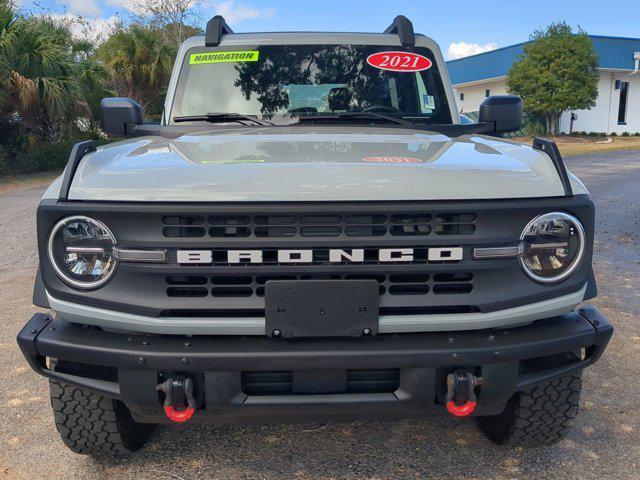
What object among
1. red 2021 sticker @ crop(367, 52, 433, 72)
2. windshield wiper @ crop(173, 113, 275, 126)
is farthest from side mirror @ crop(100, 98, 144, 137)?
red 2021 sticker @ crop(367, 52, 433, 72)

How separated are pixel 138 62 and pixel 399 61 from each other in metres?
19.6

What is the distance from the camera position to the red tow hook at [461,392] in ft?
6.96

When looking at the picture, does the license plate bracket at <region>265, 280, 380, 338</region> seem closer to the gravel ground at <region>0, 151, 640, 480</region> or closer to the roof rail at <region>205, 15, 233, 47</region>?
the gravel ground at <region>0, 151, 640, 480</region>

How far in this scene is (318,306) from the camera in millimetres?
2072

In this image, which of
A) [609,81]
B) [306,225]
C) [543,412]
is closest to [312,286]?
[306,225]

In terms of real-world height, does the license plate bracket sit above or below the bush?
above

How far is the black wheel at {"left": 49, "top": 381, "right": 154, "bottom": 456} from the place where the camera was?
249cm

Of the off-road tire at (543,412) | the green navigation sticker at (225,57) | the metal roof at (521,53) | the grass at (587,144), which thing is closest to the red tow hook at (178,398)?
the off-road tire at (543,412)

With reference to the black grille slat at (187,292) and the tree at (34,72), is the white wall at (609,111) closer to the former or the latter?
the tree at (34,72)

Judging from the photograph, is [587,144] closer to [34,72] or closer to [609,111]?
[609,111]

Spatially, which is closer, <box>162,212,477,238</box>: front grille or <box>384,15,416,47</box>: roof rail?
<box>162,212,477,238</box>: front grille

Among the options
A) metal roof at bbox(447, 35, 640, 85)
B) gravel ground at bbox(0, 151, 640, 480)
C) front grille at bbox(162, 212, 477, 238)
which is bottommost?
gravel ground at bbox(0, 151, 640, 480)

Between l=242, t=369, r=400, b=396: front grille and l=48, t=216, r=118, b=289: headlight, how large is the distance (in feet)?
2.11

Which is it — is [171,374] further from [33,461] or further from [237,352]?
[33,461]
